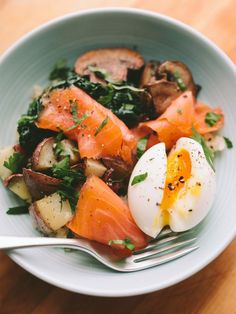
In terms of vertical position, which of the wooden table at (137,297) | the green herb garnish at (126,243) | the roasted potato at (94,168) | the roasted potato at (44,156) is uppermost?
the roasted potato at (94,168)

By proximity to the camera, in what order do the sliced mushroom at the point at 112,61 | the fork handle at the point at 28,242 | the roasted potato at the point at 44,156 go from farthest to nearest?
1. the sliced mushroom at the point at 112,61
2. the roasted potato at the point at 44,156
3. the fork handle at the point at 28,242

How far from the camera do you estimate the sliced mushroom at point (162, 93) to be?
225 cm

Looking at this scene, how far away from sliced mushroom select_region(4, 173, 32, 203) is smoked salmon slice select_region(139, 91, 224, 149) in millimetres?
587

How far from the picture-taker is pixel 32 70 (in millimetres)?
2373

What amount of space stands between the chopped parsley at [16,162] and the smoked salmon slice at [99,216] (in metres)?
0.36

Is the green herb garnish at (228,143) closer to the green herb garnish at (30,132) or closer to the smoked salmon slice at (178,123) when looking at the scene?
the smoked salmon slice at (178,123)

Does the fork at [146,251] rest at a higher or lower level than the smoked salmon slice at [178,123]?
lower

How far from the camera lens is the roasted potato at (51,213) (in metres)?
2.04

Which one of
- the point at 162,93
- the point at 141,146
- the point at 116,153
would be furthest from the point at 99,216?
the point at 162,93

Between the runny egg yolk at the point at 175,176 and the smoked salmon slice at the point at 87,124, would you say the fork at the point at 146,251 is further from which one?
the smoked salmon slice at the point at 87,124

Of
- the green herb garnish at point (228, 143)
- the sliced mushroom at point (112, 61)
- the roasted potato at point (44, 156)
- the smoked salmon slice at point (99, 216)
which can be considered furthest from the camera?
the sliced mushroom at point (112, 61)

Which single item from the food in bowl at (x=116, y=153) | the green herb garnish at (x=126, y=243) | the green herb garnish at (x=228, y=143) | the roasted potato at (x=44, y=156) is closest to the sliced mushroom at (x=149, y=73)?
the food in bowl at (x=116, y=153)

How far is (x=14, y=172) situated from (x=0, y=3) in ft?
3.24

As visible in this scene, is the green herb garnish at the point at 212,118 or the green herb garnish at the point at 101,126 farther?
the green herb garnish at the point at 212,118
